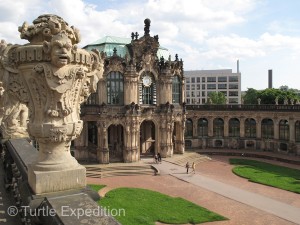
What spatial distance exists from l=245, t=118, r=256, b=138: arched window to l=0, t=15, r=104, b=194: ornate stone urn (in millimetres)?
54118

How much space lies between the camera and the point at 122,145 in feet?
145

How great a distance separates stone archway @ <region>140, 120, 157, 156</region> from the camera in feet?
156

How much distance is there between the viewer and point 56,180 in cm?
565

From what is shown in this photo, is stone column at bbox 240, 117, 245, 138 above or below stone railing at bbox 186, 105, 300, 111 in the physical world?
below

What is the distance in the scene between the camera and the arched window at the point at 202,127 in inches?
2272

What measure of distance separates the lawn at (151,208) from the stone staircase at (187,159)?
13984 millimetres

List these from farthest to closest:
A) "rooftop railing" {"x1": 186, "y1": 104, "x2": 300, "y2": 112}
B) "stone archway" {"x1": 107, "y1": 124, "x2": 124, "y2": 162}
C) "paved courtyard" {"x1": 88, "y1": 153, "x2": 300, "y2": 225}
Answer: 1. "rooftop railing" {"x1": 186, "y1": 104, "x2": 300, "y2": 112}
2. "stone archway" {"x1": 107, "y1": 124, "x2": 124, "y2": 162}
3. "paved courtyard" {"x1": 88, "y1": 153, "x2": 300, "y2": 225}

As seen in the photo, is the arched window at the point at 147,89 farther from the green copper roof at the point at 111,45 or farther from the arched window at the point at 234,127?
the arched window at the point at 234,127

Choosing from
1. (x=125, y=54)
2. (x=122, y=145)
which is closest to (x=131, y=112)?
(x=122, y=145)

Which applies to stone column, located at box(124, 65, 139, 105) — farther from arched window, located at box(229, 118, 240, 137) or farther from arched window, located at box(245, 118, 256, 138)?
arched window, located at box(245, 118, 256, 138)

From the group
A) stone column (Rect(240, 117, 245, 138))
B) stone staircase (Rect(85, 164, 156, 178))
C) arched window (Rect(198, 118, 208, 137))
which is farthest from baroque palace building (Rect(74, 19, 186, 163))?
stone column (Rect(240, 117, 245, 138))

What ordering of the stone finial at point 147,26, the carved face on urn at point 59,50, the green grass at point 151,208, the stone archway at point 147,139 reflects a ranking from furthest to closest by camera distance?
the stone archway at point 147,139
the stone finial at point 147,26
the green grass at point 151,208
the carved face on urn at point 59,50

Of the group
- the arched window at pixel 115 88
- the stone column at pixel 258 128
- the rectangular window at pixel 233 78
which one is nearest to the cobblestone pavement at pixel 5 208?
the arched window at pixel 115 88

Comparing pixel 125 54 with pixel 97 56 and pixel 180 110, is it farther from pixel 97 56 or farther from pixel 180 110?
pixel 97 56
